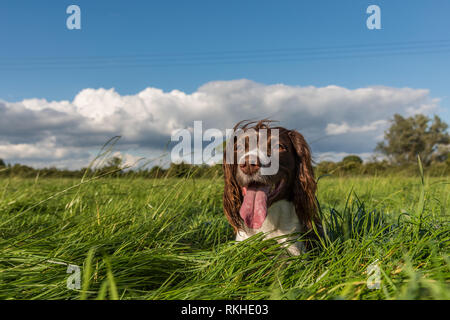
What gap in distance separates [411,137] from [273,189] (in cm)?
5639

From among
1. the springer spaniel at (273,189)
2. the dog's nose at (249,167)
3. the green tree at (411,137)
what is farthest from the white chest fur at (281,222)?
the green tree at (411,137)

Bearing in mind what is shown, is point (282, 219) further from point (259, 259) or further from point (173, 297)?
point (173, 297)

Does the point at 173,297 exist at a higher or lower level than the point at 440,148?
lower

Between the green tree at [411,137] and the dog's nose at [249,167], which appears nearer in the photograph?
the dog's nose at [249,167]

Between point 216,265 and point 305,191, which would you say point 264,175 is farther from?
point 216,265

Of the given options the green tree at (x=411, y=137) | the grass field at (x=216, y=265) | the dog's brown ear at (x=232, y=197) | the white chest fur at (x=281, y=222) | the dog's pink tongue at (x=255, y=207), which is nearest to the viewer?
the grass field at (x=216, y=265)

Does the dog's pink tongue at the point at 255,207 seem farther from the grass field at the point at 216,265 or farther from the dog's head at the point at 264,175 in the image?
the grass field at the point at 216,265

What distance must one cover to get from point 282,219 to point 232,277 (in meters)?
0.82

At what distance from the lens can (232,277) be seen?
2162mm

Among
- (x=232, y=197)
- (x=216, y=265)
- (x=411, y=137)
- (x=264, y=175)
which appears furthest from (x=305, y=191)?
(x=411, y=137)

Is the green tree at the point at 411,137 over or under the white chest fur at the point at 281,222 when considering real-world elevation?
over

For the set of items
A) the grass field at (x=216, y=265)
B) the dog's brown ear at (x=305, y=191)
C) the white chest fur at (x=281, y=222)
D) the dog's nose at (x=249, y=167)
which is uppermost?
the dog's nose at (x=249, y=167)

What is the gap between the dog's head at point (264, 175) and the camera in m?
2.67
